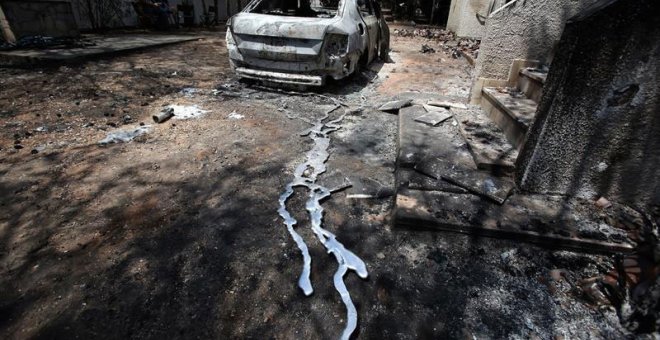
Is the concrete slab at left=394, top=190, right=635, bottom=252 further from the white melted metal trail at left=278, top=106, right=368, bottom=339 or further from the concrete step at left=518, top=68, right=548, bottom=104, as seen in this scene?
the concrete step at left=518, top=68, right=548, bottom=104

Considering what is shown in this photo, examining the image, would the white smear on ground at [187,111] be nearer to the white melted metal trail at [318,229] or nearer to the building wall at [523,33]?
the white melted metal trail at [318,229]

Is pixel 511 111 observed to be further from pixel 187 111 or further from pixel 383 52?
pixel 383 52

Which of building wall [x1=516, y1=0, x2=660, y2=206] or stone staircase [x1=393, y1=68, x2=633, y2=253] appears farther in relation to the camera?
stone staircase [x1=393, y1=68, x2=633, y2=253]

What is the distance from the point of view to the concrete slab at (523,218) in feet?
6.15

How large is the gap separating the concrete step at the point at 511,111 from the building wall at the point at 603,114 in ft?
0.95

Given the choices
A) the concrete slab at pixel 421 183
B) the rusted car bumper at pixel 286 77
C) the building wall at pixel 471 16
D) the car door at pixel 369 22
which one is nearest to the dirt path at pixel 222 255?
the concrete slab at pixel 421 183

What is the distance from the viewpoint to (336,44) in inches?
181

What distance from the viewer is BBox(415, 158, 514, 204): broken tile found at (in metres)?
2.21

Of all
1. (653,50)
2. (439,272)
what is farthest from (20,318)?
(653,50)

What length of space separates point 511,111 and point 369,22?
12.9 feet

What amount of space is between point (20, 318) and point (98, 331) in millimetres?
391

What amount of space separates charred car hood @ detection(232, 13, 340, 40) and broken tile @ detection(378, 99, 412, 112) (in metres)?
1.27

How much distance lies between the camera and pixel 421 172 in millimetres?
2512

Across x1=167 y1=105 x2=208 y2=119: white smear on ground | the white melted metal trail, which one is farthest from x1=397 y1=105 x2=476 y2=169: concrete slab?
x1=167 y1=105 x2=208 y2=119: white smear on ground
